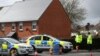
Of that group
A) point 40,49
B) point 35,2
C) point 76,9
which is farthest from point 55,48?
point 76,9

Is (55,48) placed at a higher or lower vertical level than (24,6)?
lower

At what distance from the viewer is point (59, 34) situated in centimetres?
5969

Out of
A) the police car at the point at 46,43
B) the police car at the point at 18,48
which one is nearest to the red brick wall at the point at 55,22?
the police car at the point at 46,43

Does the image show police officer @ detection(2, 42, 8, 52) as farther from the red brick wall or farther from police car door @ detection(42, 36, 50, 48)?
the red brick wall

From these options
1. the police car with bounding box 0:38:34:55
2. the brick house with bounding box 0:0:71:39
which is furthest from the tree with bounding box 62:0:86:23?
the police car with bounding box 0:38:34:55

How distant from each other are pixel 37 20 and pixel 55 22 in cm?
442

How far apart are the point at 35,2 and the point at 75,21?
20692mm

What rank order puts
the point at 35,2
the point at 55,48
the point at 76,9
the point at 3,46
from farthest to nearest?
the point at 76,9
the point at 35,2
the point at 55,48
the point at 3,46

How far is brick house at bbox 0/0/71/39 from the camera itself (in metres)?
56.9

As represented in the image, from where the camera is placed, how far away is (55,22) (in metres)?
58.9

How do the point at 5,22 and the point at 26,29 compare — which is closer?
the point at 26,29

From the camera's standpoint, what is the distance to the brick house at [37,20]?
56.9 meters

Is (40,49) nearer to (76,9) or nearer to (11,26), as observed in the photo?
(11,26)

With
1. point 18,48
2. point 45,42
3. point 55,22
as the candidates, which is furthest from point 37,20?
point 18,48
